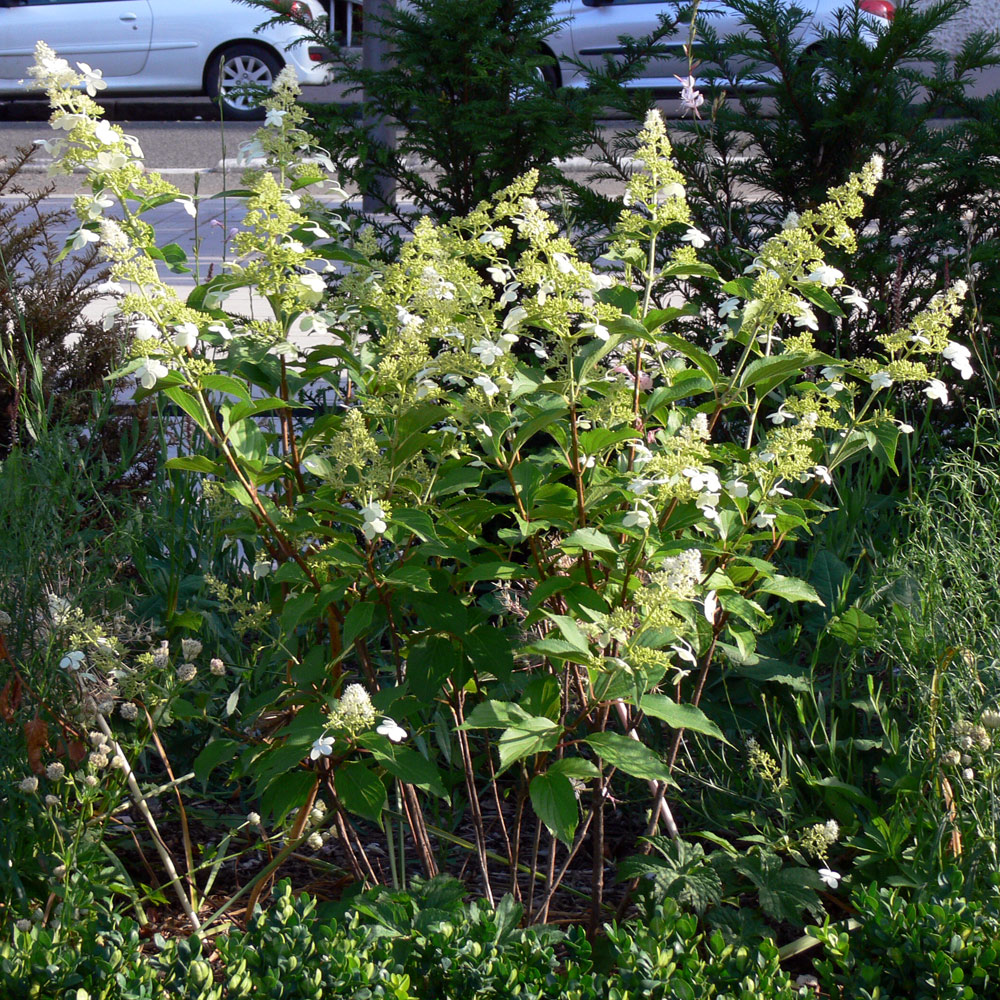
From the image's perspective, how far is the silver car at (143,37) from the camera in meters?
15.1

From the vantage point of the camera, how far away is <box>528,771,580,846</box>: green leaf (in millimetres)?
1752

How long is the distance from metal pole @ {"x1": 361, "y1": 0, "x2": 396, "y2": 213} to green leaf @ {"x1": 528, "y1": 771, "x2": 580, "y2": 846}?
118 inches

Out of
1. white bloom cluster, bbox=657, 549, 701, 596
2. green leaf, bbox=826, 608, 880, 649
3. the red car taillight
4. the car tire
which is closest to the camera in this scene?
white bloom cluster, bbox=657, 549, 701, 596

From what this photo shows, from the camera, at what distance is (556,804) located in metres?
1.77

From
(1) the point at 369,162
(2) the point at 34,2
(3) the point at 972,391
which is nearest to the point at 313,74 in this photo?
(2) the point at 34,2

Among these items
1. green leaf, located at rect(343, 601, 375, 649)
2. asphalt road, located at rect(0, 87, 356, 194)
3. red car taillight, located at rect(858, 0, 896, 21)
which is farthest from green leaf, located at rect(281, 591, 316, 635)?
asphalt road, located at rect(0, 87, 356, 194)

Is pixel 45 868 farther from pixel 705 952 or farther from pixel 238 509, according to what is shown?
pixel 705 952

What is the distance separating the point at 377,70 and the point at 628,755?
359 cm

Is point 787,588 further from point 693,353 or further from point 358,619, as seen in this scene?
point 358,619

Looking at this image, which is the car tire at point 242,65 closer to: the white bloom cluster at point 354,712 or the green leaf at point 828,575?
the green leaf at point 828,575

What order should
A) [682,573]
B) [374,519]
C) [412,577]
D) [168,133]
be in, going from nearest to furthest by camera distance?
[682,573]
[374,519]
[412,577]
[168,133]

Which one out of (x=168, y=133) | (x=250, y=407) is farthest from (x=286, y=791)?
(x=168, y=133)

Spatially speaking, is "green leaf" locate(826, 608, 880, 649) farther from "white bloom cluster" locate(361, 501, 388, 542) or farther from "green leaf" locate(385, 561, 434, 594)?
"white bloom cluster" locate(361, 501, 388, 542)

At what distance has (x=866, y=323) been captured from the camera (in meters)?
3.94
